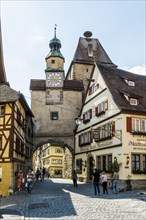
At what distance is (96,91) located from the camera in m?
33.0

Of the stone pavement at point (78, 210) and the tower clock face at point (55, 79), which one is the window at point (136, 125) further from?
the tower clock face at point (55, 79)

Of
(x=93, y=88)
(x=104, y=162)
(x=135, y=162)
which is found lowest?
(x=104, y=162)

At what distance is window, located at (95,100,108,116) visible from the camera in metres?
30.2

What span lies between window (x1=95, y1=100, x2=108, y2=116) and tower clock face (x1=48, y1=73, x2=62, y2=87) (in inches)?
444

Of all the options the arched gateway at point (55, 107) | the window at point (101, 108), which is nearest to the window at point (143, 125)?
the window at point (101, 108)

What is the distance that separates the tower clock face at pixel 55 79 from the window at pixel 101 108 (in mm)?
11275

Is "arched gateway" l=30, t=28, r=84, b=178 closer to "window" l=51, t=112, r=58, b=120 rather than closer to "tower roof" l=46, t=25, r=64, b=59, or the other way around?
"window" l=51, t=112, r=58, b=120

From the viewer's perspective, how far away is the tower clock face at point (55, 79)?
140ft

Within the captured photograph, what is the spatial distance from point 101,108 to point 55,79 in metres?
12.9

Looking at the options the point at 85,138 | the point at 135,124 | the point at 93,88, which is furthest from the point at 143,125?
the point at 85,138

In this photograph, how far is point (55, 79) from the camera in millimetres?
42781

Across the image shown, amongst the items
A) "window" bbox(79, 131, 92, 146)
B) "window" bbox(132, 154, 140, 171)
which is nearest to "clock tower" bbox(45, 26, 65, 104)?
"window" bbox(79, 131, 92, 146)

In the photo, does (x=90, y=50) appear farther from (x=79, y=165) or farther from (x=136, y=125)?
(x=136, y=125)

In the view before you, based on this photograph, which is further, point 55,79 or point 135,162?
point 55,79
